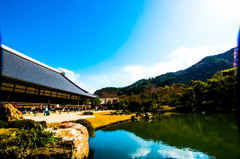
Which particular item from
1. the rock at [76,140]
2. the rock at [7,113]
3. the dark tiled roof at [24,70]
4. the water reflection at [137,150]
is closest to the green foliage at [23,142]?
the rock at [76,140]

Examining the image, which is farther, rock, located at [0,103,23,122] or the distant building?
the distant building

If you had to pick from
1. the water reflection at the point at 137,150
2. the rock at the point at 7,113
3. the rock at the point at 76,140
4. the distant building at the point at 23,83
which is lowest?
the water reflection at the point at 137,150

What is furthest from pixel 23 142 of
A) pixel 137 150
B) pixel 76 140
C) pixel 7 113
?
pixel 137 150

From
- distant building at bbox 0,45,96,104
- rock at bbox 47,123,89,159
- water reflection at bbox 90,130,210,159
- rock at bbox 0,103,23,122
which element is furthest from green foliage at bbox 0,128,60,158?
distant building at bbox 0,45,96,104

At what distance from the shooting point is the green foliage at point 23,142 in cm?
423

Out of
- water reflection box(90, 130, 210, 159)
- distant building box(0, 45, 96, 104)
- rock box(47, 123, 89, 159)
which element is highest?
distant building box(0, 45, 96, 104)

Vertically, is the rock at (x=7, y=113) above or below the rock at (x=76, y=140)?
above

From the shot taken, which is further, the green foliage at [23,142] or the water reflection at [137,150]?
the water reflection at [137,150]

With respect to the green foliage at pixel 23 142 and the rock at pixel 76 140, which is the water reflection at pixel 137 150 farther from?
the green foliage at pixel 23 142

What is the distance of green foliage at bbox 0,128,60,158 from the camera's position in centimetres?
423

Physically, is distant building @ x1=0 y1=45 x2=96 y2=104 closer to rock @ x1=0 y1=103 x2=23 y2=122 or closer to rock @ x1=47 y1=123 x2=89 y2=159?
rock @ x1=0 y1=103 x2=23 y2=122

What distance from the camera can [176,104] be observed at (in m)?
36.7

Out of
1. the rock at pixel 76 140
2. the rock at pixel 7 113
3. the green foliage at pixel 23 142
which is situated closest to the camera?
the green foliage at pixel 23 142

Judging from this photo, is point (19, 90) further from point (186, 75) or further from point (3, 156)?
point (186, 75)
